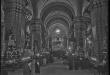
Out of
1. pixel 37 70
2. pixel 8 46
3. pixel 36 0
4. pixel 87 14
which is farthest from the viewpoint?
pixel 87 14

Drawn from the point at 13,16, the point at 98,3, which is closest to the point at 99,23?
the point at 98,3

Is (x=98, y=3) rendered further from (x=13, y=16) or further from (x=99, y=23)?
(x=13, y=16)

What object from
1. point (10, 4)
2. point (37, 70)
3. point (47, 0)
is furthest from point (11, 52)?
point (47, 0)

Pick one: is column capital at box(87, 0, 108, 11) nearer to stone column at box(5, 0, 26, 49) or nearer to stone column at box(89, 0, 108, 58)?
stone column at box(89, 0, 108, 58)

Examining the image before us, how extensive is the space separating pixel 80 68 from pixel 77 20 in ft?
29.6

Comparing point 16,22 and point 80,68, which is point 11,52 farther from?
point 80,68

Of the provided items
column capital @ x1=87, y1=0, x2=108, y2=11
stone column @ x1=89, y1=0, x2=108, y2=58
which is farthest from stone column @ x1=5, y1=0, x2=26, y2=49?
stone column @ x1=89, y1=0, x2=108, y2=58

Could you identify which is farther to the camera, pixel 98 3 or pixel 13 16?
pixel 13 16

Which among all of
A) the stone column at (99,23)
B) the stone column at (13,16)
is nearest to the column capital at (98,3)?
the stone column at (99,23)

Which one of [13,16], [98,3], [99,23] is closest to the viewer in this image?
[98,3]

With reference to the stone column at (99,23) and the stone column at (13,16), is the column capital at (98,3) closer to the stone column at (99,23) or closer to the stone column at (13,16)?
the stone column at (99,23)

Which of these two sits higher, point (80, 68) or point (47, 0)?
point (47, 0)

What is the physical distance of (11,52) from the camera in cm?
1173

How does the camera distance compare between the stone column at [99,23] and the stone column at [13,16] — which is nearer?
the stone column at [99,23]
